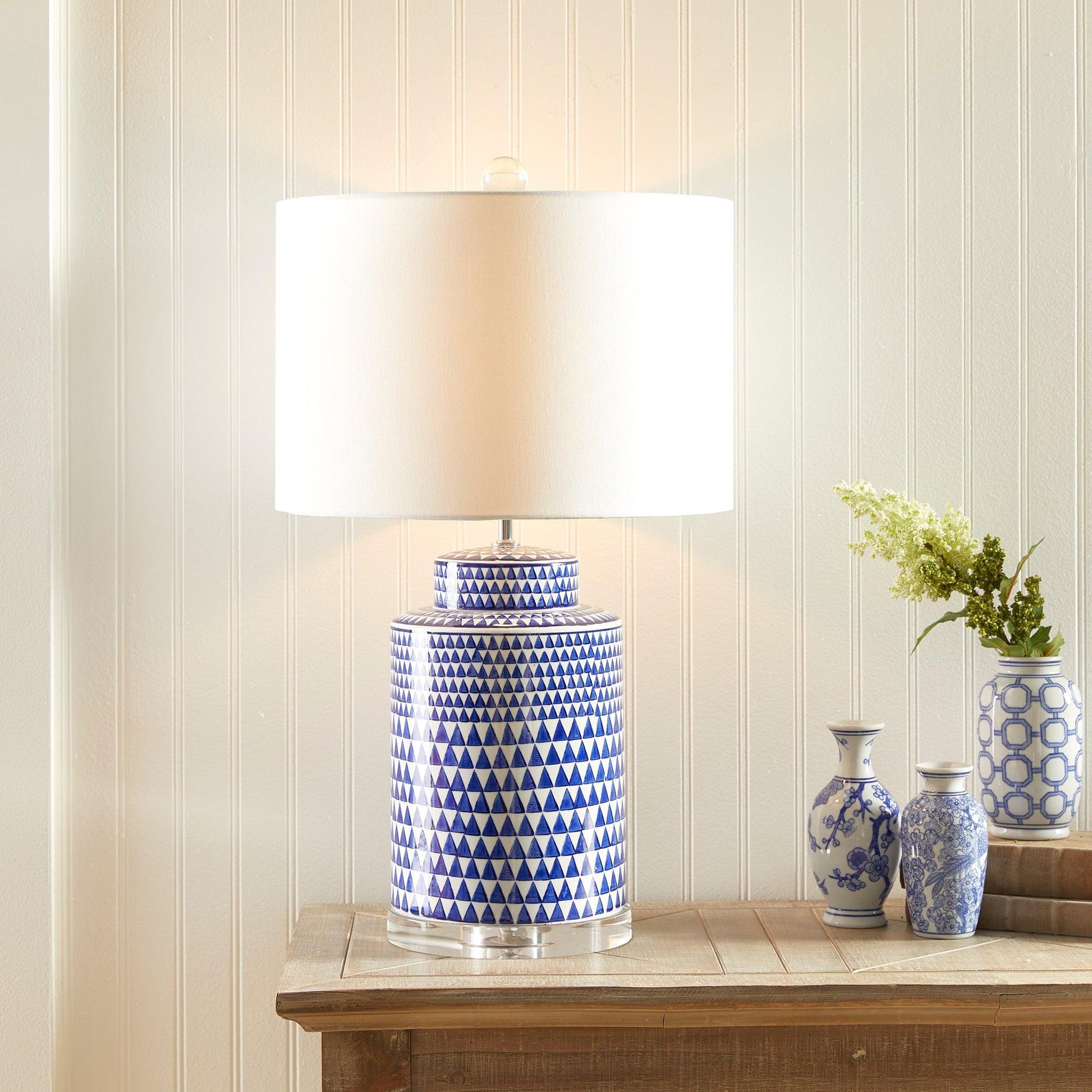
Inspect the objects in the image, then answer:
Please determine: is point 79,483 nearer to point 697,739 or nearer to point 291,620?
point 291,620

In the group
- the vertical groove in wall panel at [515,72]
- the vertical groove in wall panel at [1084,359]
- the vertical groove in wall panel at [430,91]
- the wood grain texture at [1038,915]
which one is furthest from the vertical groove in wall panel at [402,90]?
the wood grain texture at [1038,915]

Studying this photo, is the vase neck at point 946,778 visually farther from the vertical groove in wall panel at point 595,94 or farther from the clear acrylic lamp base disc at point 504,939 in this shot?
the vertical groove in wall panel at point 595,94

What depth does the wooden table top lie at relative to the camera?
1154 mm

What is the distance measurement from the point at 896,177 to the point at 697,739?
67 cm

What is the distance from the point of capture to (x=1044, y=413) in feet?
4.89

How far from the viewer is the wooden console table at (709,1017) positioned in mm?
1158

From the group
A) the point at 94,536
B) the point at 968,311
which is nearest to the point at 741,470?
the point at 968,311

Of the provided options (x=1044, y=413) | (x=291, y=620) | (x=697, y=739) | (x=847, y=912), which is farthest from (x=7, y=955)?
(x=1044, y=413)

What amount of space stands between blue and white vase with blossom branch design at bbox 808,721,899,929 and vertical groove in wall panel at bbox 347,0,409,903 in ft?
1.58

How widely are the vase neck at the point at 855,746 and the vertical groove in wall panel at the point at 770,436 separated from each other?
0.60 feet

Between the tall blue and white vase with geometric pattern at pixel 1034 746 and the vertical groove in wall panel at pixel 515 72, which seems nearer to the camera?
the tall blue and white vase with geometric pattern at pixel 1034 746

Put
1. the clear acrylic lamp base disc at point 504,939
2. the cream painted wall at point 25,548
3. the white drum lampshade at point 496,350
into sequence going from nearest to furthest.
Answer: the white drum lampshade at point 496,350 < the clear acrylic lamp base disc at point 504,939 < the cream painted wall at point 25,548

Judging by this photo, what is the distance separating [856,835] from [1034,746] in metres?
0.20

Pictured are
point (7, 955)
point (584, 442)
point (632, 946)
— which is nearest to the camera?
point (584, 442)
